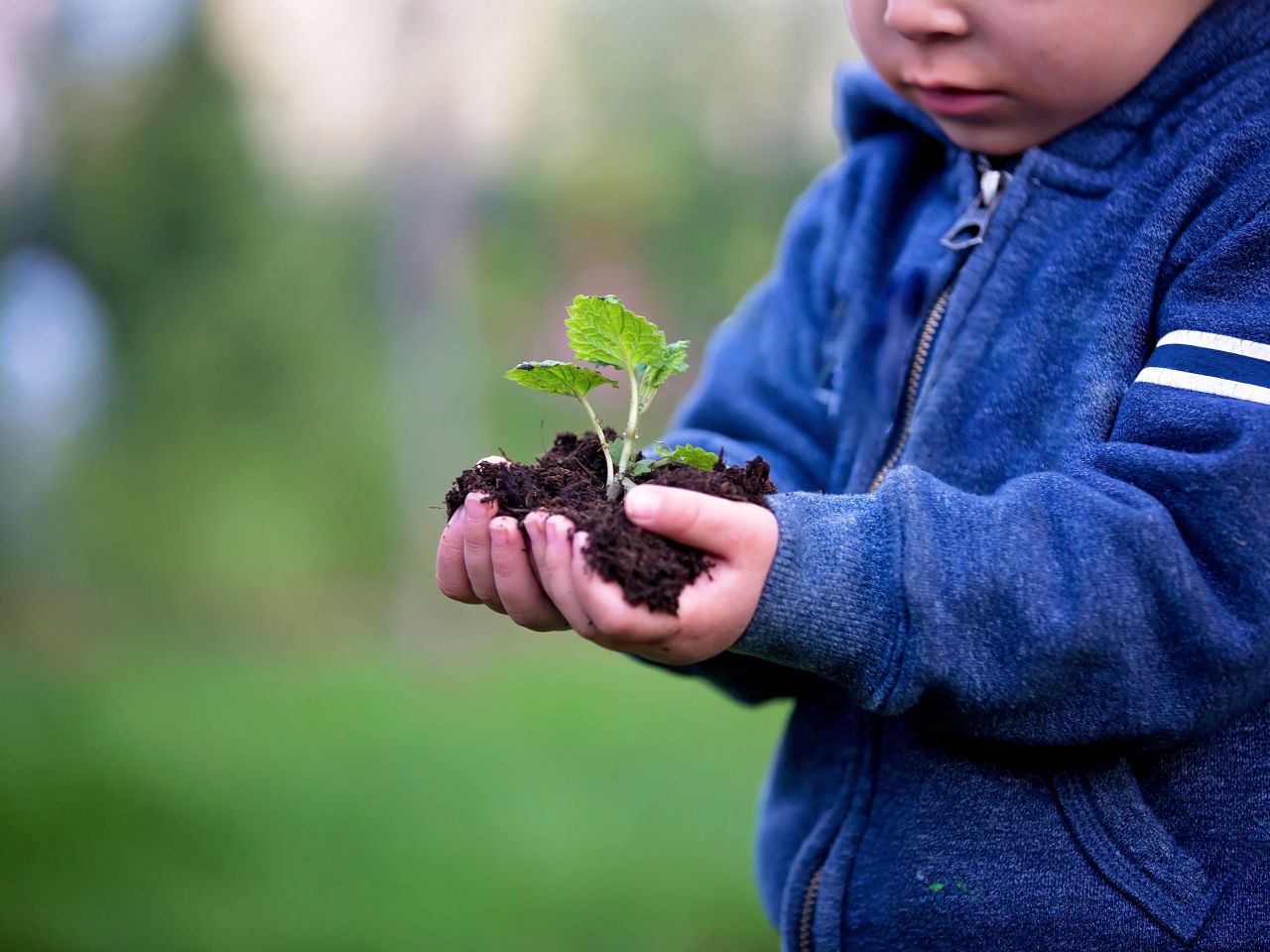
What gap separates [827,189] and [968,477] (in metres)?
0.61

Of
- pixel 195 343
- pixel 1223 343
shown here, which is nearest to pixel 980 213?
pixel 1223 343

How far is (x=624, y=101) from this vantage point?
873 centimetres

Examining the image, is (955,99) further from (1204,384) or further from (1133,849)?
(1133,849)

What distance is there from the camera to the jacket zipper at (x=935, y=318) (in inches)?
57.6

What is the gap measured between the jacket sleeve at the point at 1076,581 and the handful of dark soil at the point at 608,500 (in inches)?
2.6

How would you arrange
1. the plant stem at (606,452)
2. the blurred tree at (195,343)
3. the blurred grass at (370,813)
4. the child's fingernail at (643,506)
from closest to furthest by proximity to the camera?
the child's fingernail at (643,506) < the plant stem at (606,452) < the blurred grass at (370,813) < the blurred tree at (195,343)

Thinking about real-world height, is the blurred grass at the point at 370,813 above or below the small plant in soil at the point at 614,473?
below

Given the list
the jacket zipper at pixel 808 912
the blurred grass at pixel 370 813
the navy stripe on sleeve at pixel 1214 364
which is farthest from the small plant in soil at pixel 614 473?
the blurred grass at pixel 370 813

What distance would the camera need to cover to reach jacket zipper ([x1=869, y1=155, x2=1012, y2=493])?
1.46 meters

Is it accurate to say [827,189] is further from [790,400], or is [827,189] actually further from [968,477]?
[968,477]

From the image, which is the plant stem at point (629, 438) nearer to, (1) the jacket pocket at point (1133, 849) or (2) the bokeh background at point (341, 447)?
(1) the jacket pocket at point (1133, 849)

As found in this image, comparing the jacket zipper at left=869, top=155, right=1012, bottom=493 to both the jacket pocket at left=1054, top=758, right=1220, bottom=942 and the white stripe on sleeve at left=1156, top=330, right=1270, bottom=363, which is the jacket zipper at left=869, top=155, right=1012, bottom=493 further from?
the jacket pocket at left=1054, top=758, right=1220, bottom=942

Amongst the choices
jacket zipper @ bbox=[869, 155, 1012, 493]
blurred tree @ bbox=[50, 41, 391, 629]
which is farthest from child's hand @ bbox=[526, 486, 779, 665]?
blurred tree @ bbox=[50, 41, 391, 629]

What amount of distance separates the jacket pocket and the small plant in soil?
0.51m
